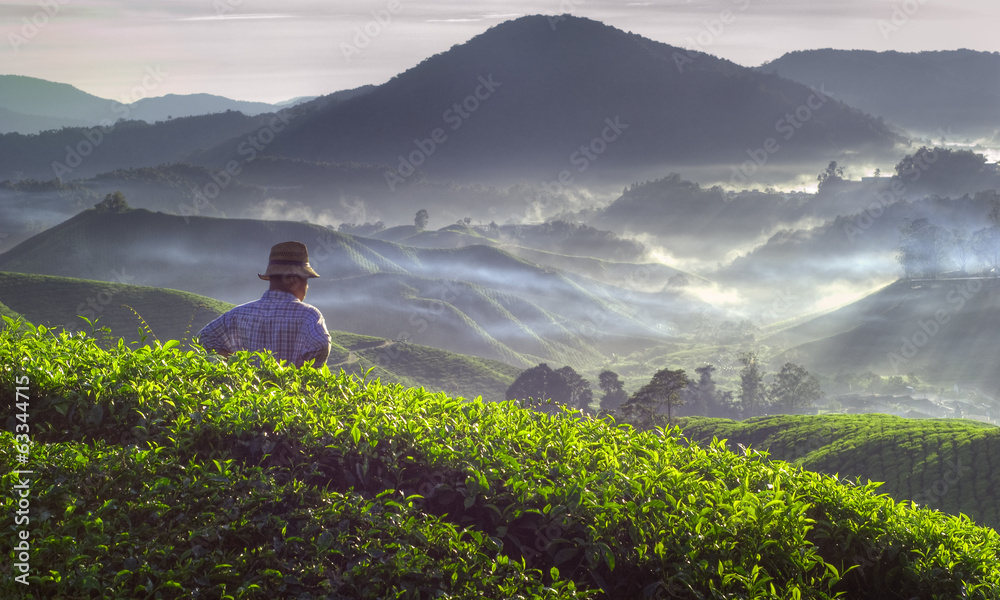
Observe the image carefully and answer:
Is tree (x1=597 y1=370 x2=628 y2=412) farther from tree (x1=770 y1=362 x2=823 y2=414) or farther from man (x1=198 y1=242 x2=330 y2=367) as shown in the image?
man (x1=198 y1=242 x2=330 y2=367)

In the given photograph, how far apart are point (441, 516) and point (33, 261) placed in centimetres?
22656

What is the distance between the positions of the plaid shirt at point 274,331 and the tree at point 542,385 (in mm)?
101527

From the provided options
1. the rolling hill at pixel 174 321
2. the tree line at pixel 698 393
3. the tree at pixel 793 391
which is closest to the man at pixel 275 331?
the rolling hill at pixel 174 321

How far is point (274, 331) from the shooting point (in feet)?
26.4

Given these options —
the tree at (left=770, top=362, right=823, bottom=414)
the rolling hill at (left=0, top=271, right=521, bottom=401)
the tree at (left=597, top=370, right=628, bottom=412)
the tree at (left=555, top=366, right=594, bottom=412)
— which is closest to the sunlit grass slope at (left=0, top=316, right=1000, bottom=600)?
the rolling hill at (left=0, top=271, right=521, bottom=401)

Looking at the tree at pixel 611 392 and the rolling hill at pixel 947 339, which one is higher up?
the rolling hill at pixel 947 339

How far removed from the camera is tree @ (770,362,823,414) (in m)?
137

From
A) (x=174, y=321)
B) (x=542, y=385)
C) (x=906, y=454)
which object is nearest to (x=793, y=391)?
(x=542, y=385)

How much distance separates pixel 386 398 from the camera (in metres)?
6.52

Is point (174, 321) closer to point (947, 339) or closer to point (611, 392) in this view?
point (611, 392)

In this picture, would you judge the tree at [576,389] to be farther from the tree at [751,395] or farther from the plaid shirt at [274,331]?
the plaid shirt at [274,331]

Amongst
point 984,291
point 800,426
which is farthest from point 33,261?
point 984,291

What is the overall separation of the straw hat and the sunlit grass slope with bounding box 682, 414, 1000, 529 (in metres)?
40.8

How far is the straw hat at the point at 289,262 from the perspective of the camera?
816 cm
